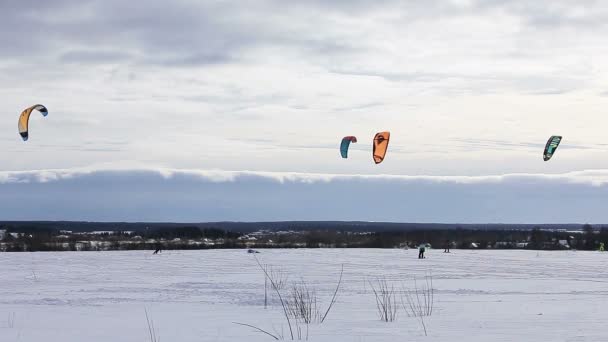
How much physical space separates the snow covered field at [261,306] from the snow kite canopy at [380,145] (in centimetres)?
344

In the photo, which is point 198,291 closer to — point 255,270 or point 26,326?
point 26,326

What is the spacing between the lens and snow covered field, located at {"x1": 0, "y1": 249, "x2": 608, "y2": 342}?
928 centimetres

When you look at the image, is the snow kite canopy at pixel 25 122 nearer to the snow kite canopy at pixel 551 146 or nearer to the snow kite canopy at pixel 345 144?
the snow kite canopy at pixel 345 144

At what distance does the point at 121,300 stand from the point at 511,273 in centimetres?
1284

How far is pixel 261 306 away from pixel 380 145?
1184 centimetres

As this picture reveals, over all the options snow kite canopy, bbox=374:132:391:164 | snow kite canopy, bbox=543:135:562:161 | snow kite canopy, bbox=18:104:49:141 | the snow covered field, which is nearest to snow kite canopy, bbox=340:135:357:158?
snow kite canopy, bbox=374:132:391:164

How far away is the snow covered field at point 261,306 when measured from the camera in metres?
9.28

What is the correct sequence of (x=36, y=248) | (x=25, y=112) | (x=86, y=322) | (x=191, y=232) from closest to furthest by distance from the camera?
(x=86, y=322)
(x=25, y=112)
(x=36, y=248)
(x=191, y=232)

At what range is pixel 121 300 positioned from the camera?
14344mm

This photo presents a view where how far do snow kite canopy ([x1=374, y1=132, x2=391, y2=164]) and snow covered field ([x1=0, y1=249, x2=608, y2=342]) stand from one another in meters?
3.44

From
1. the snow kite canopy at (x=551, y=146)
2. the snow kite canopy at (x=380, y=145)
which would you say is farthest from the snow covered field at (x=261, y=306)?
the snow kite canopy at (x=551, y=146)

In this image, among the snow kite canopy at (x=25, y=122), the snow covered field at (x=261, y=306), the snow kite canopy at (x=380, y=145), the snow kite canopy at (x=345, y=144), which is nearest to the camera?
the snow covered field at (x=261, y=306)

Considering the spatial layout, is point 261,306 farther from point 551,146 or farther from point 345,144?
point 551,146

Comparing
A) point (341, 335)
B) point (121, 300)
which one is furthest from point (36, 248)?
point (341, 335)
